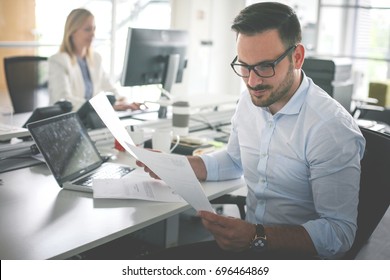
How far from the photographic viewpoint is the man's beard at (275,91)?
4.63ft

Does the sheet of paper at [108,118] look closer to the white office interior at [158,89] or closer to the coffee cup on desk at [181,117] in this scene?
the white office interior at [158,89]

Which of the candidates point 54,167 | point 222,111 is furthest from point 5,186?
point 222,111

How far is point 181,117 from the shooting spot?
231 centimetres

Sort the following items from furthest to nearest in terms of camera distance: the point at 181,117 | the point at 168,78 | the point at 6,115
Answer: the point at 168,78
the point at 181,117
the point at 6,115

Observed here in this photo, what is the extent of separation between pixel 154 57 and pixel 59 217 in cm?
138

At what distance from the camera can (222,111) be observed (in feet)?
9.45

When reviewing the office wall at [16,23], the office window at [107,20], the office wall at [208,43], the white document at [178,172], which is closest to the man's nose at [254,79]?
the white document at [178,172]

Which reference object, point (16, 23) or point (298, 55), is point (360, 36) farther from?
point (298, 55)

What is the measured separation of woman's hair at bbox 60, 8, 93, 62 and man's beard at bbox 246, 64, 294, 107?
2.27 metres

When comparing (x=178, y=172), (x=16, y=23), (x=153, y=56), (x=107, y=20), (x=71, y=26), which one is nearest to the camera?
(x=178, y=172)

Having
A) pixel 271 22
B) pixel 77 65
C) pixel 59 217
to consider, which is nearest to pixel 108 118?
pixel 59 217

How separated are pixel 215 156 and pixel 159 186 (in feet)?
0.81

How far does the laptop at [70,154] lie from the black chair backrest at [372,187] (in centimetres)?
81

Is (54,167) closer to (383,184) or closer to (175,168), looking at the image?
(175,168)
